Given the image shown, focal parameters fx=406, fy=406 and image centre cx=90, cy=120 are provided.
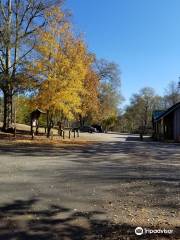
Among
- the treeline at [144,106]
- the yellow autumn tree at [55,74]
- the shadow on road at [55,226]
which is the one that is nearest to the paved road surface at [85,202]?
the shadow on road at [55,226]

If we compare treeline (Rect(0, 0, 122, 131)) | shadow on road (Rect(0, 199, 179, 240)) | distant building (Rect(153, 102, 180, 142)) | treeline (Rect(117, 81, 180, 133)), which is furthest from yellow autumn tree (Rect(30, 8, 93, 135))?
treeline (Rect(117, 81, 180, 133))

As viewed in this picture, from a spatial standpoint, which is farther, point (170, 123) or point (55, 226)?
point (170, 123)

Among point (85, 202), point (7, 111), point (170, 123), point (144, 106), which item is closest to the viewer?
point (85, 202)

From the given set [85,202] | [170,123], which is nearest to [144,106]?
[170,123]

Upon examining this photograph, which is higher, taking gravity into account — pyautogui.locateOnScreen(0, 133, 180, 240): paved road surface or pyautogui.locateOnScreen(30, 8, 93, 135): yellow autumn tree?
pyautogui.locateOnScreen(30, 8, 93, 135): yellow autumn tree

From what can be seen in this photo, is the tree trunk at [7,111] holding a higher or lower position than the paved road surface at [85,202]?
higher

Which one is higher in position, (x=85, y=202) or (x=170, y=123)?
(x=170, y=123)

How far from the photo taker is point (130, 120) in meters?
120

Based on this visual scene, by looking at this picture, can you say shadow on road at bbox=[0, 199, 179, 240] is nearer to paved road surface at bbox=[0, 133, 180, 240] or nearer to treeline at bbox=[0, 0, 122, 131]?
paved road surface at bbox=[0, 133, 180, 240]

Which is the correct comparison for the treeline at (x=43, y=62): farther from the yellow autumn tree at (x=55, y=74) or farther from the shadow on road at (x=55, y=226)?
the shadow on road at (x=55, y=226)

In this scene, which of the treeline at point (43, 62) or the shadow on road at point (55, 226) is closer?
the shadow on road at point (55, 226)

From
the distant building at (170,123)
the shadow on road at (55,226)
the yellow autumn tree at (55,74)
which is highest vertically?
the yellow autumn tree at (55,74)

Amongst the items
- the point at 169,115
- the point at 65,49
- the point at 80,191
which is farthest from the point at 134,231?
the point at 169,115

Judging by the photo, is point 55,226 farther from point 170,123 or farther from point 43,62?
point 170,123
